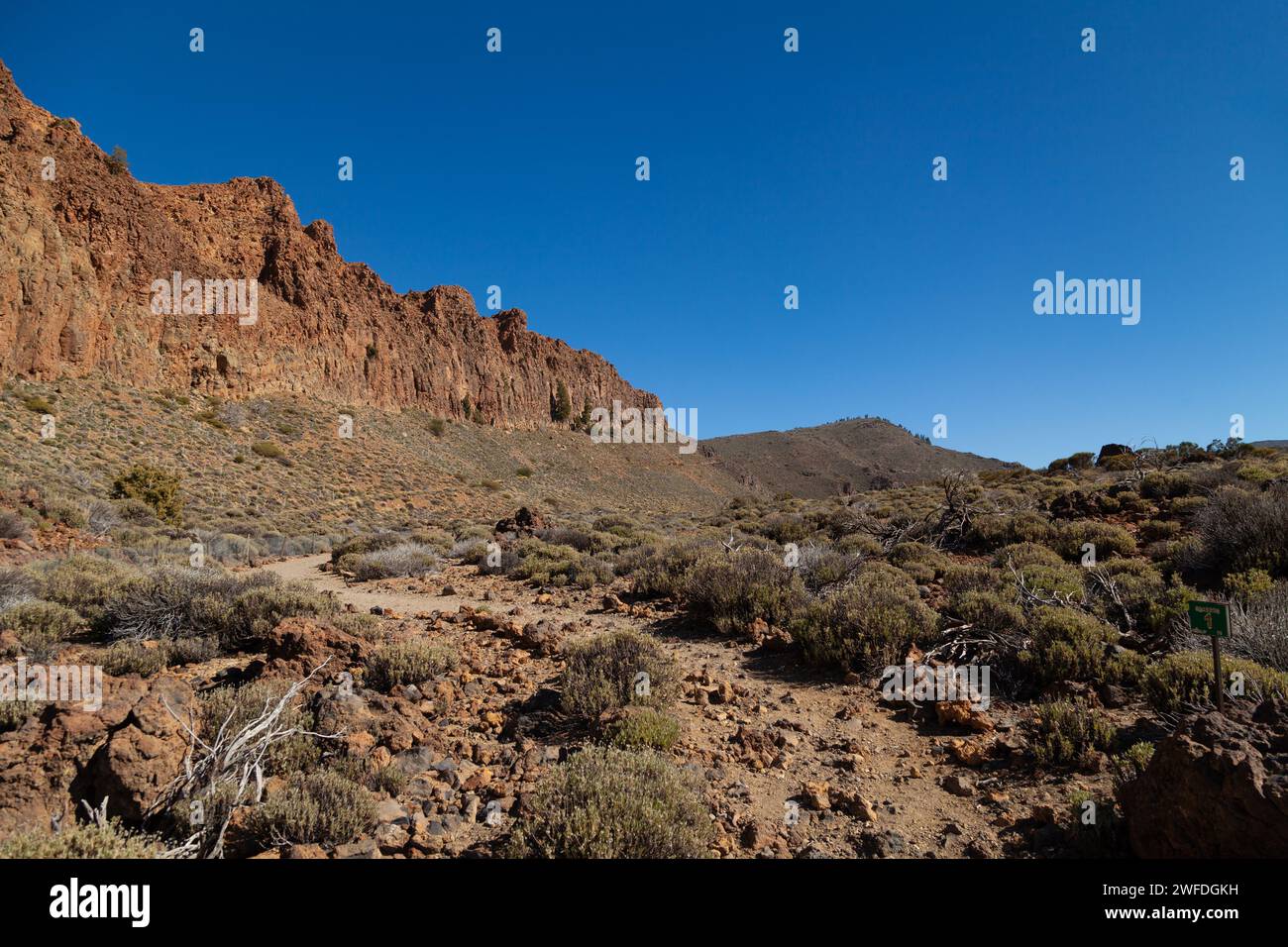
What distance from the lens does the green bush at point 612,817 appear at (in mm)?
2582

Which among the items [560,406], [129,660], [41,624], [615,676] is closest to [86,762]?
[129,660]

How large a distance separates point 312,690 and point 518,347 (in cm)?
6813

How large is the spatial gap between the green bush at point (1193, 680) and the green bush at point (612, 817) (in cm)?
352

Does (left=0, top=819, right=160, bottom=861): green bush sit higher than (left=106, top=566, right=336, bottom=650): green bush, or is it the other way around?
(left=106, top=566, right=336, bottom=650): green bush

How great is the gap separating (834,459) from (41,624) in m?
83.5

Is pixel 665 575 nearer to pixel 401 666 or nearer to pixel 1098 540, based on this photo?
pixel 401 666

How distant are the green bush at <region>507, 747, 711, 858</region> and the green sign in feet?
9.76

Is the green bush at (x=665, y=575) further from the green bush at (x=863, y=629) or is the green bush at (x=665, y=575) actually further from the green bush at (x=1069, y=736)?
the green bush at (x=1069, y=736)

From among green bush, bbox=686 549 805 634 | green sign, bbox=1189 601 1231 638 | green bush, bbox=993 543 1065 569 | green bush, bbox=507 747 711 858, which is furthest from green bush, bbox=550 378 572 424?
green sign, bbox=1189 601 1231 638

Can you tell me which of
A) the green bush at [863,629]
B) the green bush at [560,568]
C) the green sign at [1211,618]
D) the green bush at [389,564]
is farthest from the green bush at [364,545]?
the green sign at [1211,618]

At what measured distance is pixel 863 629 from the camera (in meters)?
5.52

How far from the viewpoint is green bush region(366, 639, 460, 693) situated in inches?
194

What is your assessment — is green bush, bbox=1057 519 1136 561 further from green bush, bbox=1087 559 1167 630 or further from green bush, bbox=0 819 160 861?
green bush, bbox=0 819 160 861
